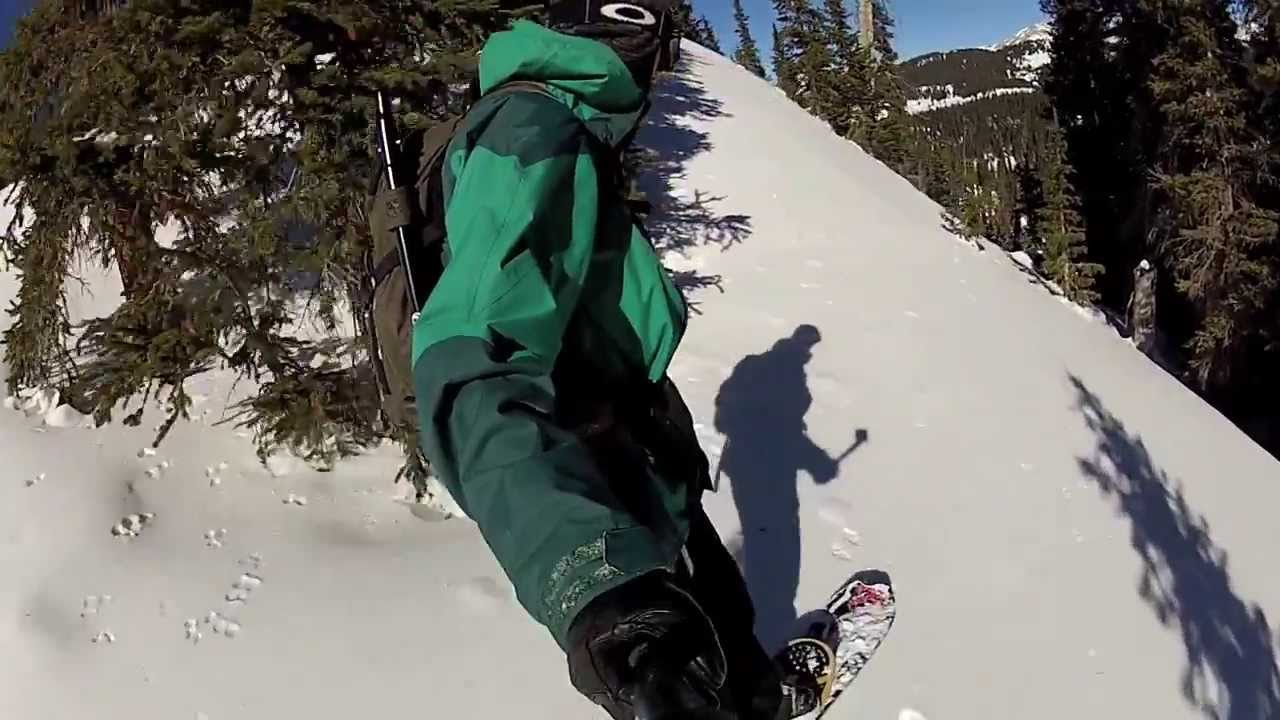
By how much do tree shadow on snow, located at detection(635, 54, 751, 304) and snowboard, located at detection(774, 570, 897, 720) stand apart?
4.31m

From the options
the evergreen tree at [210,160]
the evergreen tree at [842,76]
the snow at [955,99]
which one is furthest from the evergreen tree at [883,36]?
the snow at [955,99]

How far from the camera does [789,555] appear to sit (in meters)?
5.73

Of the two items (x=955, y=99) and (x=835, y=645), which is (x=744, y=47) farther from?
(x=955, y=99)

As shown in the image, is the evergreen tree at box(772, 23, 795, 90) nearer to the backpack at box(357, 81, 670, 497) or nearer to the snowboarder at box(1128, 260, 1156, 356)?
the snowboarder at box(1128, 260, 1156, 356)

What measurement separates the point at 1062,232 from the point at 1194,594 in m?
18.4

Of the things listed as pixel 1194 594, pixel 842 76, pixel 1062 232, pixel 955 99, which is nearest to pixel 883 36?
pixel 842 76

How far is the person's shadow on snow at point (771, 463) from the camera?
5.39 meters

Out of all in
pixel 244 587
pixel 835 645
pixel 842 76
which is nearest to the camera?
pixel 835 645

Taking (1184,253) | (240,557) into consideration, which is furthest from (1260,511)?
(1184,253)

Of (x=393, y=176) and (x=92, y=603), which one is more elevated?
(x=393, y=176)

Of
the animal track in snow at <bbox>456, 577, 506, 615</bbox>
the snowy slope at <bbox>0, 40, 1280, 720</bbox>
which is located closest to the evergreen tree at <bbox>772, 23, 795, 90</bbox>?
the snowy slope at <bbox>0, 40, 1280, 720</bbox>

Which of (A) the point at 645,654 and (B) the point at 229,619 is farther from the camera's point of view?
(B) the point at 229,619

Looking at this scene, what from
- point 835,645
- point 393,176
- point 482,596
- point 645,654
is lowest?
point 482,596

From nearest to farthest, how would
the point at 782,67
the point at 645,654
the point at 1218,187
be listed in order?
the point at 645,654, the point at 1218,187, the point at 782,67
